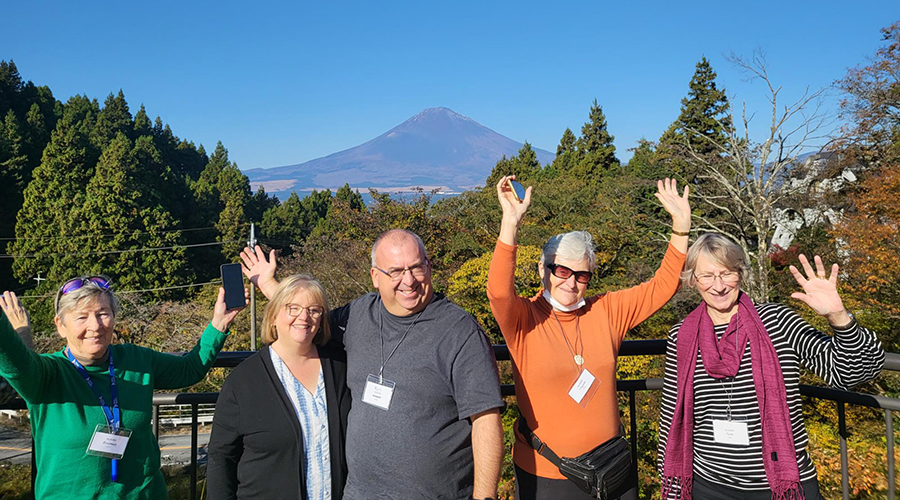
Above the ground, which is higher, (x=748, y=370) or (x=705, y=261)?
(x=705, y=261)

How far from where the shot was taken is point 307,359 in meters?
2.35

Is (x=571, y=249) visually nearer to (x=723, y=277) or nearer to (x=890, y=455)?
(x=723, y=277)

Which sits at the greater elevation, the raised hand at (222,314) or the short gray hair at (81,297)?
the short gray hair at (81,297)

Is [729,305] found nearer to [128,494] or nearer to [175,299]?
[128,494]

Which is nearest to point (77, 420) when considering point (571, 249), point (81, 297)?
point (81, 297)

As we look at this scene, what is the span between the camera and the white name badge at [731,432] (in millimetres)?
2289

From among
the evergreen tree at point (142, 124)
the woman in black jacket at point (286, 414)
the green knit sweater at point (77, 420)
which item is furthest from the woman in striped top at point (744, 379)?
the evergreen tree at point (142, 124)

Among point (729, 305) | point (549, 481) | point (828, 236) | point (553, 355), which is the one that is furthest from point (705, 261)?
point (828, 236)

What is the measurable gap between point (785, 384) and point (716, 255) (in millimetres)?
538

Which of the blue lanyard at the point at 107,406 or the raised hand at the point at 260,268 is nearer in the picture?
the blue lanyard at the point at 107,406

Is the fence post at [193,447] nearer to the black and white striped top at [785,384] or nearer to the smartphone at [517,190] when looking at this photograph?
the smartphone at [517,190]

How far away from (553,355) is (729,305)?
72 cm

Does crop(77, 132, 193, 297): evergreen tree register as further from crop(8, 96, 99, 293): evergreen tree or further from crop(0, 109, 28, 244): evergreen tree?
crop(0, 109, 28, 244): evergreen tree

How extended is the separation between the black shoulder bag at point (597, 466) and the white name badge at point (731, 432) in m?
0.34
